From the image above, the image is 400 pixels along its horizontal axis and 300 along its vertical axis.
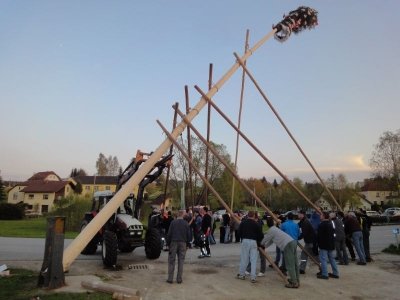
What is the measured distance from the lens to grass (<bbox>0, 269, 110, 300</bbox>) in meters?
7.43

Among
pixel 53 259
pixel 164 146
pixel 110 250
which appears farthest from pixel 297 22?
pixel 53 259

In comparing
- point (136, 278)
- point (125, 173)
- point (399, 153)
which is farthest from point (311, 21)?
point (399, 153)

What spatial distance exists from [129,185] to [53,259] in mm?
2873

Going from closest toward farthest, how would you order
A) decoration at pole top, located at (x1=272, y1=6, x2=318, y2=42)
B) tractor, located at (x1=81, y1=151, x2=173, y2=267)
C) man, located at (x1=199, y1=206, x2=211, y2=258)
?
tractor, located at (x1=81, y1=151, x2=173, y2=267) < man, located at (x1=199, y1=206, x2=211, y2=258) < decoration at pole top, located at (x1=272, y1=6, x2=318, y2=42)

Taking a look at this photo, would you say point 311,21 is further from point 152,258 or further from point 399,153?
point 399,153

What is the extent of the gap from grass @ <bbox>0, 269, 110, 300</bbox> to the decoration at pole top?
11.1 metres

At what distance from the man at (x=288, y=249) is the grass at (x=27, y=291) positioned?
4.21 meters

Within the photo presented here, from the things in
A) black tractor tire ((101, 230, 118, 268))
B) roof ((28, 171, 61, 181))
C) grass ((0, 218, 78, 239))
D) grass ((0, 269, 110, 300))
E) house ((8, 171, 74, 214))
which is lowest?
grass ((0, 269, 110, 300))

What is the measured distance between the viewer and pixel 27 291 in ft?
26.1

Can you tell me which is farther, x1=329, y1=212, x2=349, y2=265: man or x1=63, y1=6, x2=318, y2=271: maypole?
x1=329, y1=212, x2=349, y2=265: man

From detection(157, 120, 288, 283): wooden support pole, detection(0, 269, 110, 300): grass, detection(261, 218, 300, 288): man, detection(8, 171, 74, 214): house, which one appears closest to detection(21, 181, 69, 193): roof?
detection(8, 171, 74, 214): house

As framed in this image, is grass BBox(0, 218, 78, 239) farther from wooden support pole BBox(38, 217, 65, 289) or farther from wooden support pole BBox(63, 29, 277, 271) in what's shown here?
wooden support pole BBox(38, 217, 65, 289)

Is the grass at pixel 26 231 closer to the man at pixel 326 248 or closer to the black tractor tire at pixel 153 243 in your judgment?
the black tractor tire at pixel 153 243

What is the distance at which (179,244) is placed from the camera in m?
9.41
